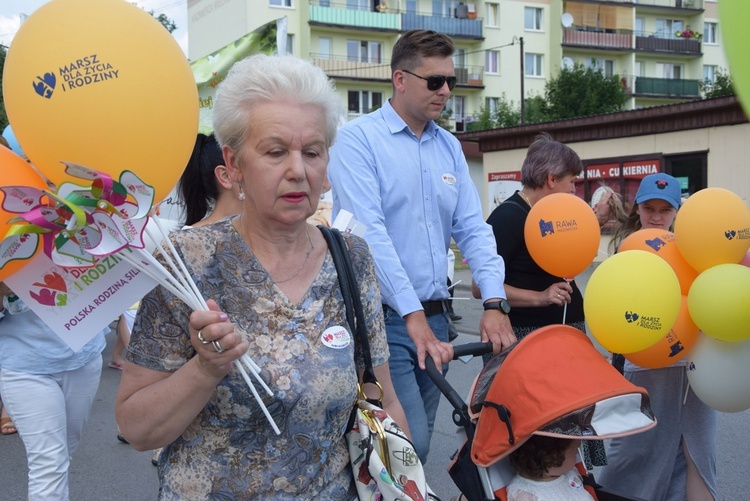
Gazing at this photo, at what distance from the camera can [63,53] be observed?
1.60 metres

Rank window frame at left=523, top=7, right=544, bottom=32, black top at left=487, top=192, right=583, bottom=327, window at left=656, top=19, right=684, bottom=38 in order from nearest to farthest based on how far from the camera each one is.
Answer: black top at left=487, top=192, right=583, bottom=327
window frame at left=523, top=7, right=544, bottom=32
window at left=656, top=19, right=684, bottom=38

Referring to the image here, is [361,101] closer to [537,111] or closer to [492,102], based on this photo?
[492,102]

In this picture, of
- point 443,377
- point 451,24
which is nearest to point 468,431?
point 443,377

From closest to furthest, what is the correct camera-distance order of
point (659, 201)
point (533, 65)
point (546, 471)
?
point (546, 471) < point (659, 201) < point (533, 65)

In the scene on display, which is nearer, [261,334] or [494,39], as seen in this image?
[261,334]

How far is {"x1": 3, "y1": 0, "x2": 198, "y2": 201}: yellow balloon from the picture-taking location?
1.59m

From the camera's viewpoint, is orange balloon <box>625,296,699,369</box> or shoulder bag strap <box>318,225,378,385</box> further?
orange balloon <box>625,296,699,369</box>

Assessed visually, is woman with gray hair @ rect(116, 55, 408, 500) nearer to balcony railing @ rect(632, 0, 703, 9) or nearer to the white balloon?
the white balloon

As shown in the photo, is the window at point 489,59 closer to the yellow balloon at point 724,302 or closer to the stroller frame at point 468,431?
the yellow balloon at point 724,302

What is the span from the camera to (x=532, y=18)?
49094 mm

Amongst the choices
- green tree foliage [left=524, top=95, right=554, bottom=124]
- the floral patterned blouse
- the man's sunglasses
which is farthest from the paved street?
green tree foliage [left=524, top=95, right=554, bottom=124]

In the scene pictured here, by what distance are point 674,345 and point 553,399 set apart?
2.74ft

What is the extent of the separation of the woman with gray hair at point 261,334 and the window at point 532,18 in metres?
50.5

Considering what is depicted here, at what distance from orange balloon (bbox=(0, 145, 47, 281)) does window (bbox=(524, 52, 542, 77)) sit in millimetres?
50180
